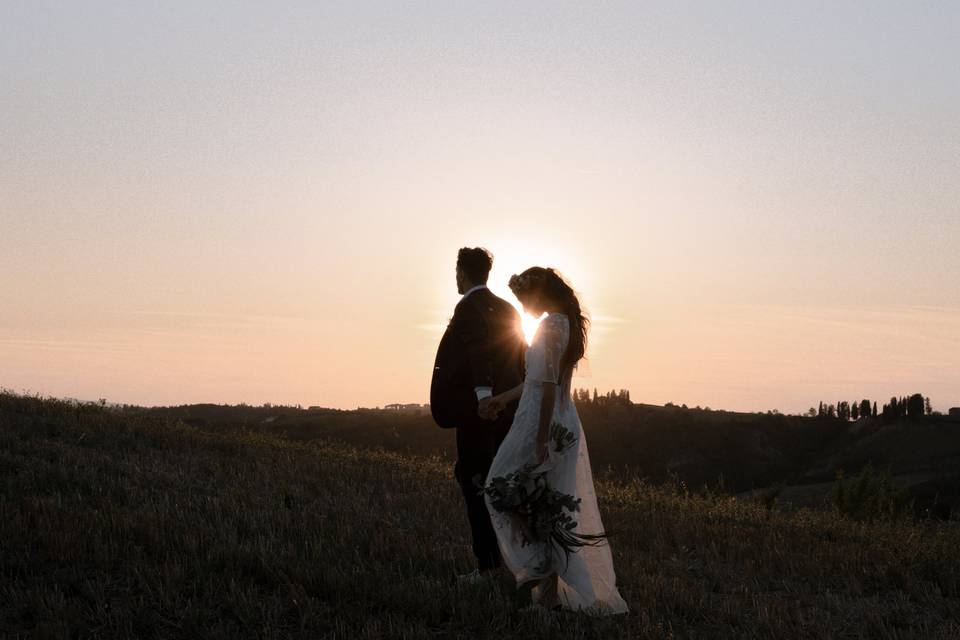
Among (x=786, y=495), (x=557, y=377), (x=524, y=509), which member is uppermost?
(x=557, y=377)

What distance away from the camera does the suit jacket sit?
24.8 feet

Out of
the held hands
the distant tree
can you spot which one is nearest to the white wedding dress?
the held hands

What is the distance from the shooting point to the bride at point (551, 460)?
22.7 ft

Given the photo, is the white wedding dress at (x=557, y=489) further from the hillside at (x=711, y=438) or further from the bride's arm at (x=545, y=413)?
the hillside at (x=711, y=438)

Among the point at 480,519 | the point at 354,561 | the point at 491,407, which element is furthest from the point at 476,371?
the point at 354,561

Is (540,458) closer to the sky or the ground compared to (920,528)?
closer to the sky

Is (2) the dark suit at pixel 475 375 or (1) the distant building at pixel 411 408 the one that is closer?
(2) the dark suit at pixel 475 375

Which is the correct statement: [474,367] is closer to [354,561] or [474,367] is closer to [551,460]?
[551,460]

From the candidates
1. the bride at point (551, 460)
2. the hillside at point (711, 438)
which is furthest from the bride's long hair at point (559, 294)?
the hillside at point (711, 438)

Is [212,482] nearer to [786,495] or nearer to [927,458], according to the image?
[786,495]

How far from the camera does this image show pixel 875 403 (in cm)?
6588

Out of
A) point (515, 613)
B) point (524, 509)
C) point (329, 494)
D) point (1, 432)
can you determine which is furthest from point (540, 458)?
A: point (1, 432)

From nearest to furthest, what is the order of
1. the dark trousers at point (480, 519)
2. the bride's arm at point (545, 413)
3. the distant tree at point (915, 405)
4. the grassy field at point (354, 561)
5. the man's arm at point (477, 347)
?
the grassy field at point (354, 561), the bride's arm at point (545, 413), the man's arm at point (477, 347), the dark trousers at point (480, 519), the distant tree at point (915, 405)

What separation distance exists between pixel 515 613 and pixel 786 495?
29284mm
